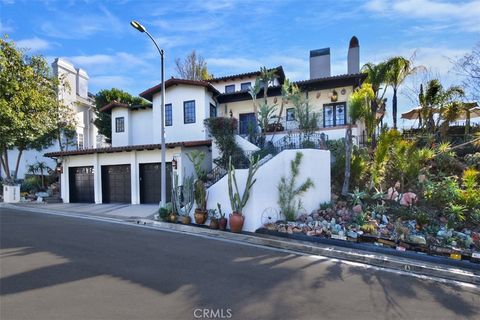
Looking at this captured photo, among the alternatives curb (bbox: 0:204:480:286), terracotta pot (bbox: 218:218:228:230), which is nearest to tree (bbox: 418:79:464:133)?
curb (bbox: 0:204:480:286)

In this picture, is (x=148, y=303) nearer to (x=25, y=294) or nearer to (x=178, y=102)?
(x=25, y=294)

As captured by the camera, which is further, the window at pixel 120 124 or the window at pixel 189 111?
the window at pixel 120 124

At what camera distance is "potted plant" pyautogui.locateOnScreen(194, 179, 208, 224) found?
37.2ft

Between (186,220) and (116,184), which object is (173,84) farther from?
(186,220)

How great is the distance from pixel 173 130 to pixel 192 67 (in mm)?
15245

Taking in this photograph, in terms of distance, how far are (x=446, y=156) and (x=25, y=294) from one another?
1499cm

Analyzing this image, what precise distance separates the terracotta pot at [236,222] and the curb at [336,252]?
22 cm

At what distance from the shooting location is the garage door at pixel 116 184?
17.6 metres

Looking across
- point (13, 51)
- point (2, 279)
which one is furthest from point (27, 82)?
point (2, 279)

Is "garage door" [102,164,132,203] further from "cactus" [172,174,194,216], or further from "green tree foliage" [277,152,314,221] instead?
"green tree foliage" [277,152,314,221]

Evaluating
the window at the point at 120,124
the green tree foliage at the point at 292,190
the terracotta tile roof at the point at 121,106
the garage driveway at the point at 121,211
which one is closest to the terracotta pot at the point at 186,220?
the garage driveway at the point at 121,211

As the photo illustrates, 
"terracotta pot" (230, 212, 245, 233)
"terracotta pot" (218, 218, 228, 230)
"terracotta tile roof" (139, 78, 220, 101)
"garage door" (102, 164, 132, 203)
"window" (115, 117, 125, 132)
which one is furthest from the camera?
"window" (115, 117, 125, 132)

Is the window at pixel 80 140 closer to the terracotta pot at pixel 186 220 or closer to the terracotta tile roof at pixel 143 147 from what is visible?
the terracotta tile roof at pixel 143 147

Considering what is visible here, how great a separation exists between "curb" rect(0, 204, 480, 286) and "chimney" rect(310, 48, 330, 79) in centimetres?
1505
